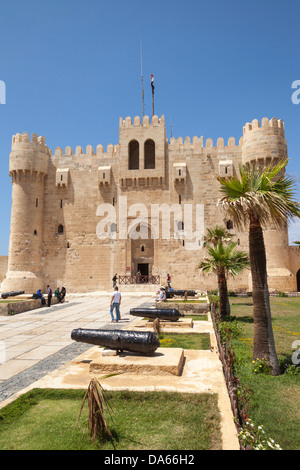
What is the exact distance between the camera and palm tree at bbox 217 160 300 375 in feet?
18.6

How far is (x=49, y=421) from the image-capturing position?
3.60 m

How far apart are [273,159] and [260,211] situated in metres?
18.4

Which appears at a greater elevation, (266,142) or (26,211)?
(266,142)

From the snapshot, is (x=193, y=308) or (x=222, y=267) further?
(x=193, y=308)

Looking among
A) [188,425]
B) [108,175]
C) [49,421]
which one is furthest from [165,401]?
[108,175]

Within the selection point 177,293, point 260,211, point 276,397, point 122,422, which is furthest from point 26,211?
point 276,397

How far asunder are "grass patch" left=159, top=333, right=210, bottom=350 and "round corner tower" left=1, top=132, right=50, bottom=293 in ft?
60.5

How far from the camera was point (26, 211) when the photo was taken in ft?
81.4

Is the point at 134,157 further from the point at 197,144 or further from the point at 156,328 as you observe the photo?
the point at 156,328
